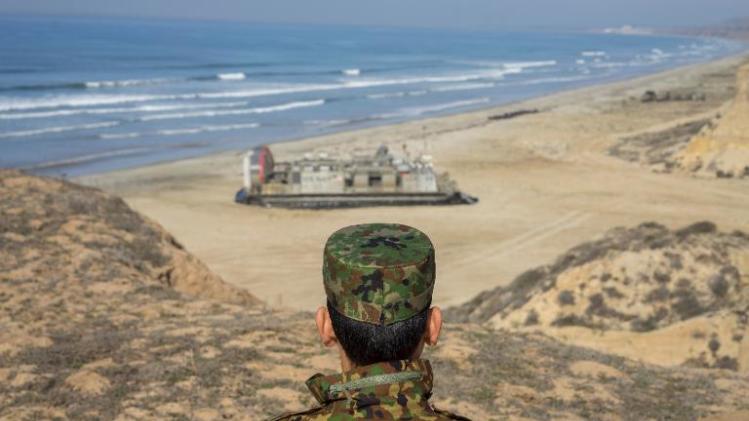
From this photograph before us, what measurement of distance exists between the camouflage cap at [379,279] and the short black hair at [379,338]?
0.08 ft

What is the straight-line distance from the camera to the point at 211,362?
25.8 ft

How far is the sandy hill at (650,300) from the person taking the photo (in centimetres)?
1104

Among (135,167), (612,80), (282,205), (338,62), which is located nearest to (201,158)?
(135,167)

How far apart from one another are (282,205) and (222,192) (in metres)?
3.40

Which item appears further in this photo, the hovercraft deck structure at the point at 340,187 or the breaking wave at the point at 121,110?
the breaking wave at the point at 121,110

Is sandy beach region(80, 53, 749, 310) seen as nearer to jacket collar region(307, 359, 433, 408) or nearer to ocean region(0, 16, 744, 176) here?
ocean region(0, 16, 744, 176)

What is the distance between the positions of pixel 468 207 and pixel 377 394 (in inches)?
944

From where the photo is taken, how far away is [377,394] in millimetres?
2434

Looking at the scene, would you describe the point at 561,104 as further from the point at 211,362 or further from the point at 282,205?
the point at 211,362

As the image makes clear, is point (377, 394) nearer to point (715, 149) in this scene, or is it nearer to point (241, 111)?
point (715, 149)

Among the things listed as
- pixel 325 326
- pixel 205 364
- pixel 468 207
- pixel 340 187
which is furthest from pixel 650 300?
pixel 340 187

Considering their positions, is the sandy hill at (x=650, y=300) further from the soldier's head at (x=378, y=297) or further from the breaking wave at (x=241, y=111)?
the breaking wave at (x=241, y=111)

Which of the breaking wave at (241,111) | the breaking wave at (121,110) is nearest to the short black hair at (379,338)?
the breaking wave at (241,111)

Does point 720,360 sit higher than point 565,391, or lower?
lower
